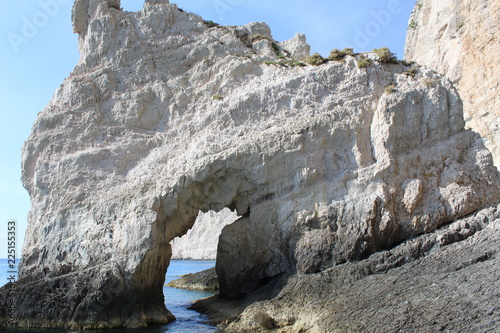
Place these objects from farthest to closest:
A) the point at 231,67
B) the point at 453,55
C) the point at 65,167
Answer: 1. the point at 453,55
2. the point at 231,67
3. the point at 65,167

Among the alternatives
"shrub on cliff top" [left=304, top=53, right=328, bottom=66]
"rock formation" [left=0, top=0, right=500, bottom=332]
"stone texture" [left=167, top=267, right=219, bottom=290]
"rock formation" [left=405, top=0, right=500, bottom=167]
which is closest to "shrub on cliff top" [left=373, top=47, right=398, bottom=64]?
"rock formation" [left=0, top=0, right=500, bottom=332]

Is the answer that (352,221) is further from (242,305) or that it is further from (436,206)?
(242,305)

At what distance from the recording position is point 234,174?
16.1 m

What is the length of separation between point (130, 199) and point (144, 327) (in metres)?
4.61

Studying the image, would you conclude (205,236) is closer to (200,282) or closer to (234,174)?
(200,282)

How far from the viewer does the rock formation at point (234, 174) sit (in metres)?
14.3

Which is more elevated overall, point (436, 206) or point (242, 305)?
point (436, 206)

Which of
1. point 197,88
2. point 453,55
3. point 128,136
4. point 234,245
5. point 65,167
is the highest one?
point 453,55

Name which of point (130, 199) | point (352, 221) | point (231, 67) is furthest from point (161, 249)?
point (231, 67)

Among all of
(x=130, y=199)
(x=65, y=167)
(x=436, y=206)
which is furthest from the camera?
(x=65, y=167)

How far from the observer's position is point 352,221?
14.4 meters

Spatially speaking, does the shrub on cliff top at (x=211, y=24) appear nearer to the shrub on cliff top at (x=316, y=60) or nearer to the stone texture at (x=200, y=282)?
the shrub on cliff top at (x=316, y=60)

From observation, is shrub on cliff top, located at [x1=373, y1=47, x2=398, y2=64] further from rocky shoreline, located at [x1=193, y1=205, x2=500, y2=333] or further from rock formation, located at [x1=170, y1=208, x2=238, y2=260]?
rock formation, located at [x1=170, y1=208, x2=238, y2=260]

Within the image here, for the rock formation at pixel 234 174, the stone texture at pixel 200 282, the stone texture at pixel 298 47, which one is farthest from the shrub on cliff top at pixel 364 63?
the stone texture at pixel 200 282
